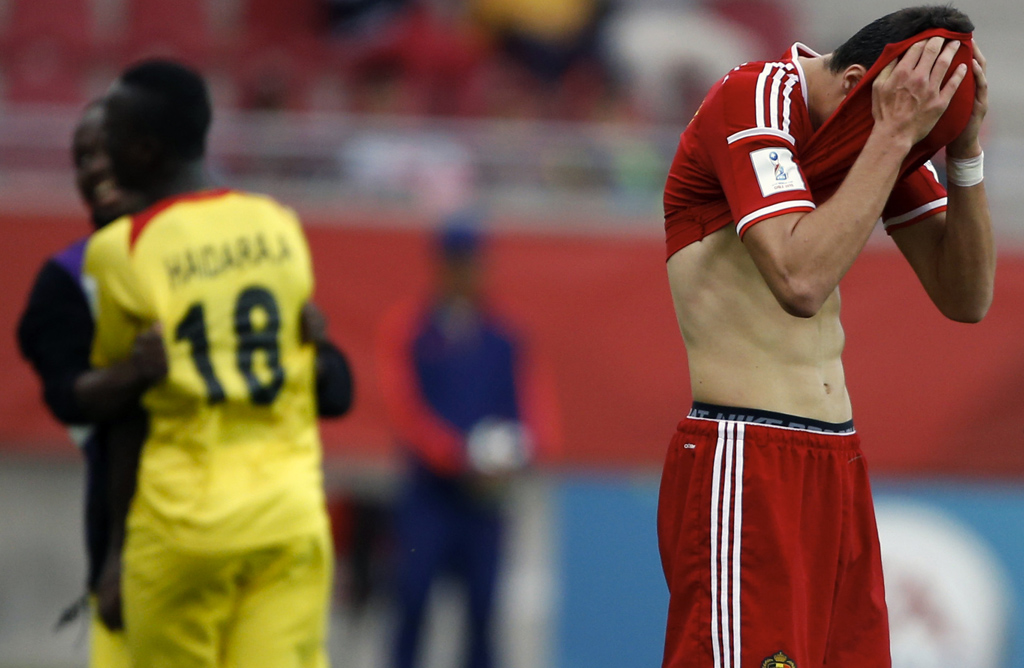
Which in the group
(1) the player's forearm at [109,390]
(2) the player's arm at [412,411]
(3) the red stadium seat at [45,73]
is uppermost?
(3) the red stadium seat at [45,73]

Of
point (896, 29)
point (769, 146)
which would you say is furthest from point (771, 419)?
point (896, 29)

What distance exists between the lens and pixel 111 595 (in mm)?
3234

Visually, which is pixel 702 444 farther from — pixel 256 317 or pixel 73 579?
pixel 73 579

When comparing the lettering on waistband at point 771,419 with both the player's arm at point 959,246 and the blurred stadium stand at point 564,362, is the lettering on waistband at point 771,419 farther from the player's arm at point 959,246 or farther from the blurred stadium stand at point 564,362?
the blurred stadium stand at point 564,362

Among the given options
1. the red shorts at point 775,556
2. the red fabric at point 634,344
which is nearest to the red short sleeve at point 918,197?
the red shorts at point 775,556

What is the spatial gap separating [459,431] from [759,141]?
3947 mm

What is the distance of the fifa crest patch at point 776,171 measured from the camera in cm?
254

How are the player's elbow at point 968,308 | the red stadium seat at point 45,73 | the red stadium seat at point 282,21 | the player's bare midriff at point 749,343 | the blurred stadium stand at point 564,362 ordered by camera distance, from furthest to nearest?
1. the red stadium seat at point 282,21
2. the red stadium seat at point 45,73
3. the blurred stadium stand at point 564,362
4. the player's elbow at point 968,308
5. the player's bare midriff at point 749,343

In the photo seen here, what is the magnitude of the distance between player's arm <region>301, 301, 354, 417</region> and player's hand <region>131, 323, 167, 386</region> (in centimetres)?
43

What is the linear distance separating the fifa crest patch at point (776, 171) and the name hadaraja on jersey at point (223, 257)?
1.37 metres

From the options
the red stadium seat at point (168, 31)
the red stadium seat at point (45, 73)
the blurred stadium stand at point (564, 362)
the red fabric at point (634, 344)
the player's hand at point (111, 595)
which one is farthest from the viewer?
the red stadium seat at point (168, 31)

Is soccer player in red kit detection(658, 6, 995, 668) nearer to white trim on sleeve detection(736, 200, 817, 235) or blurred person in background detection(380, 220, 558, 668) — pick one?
white trim on sleeve detection(736, 200, 817, 235)

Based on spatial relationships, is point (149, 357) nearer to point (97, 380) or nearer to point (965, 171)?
point (97, 380)

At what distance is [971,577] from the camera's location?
256 inches
